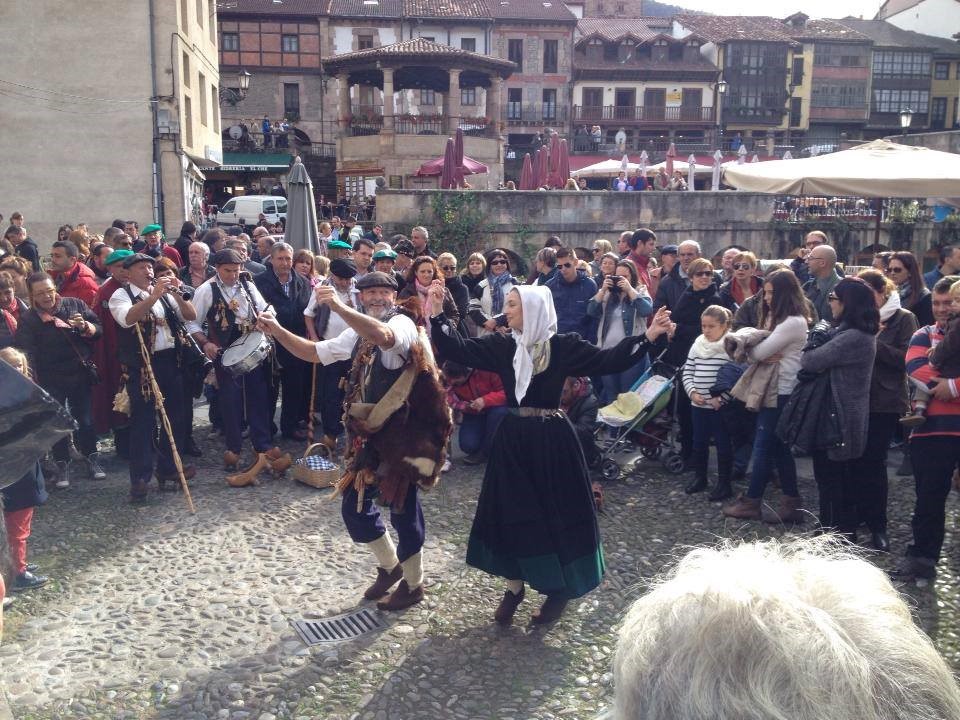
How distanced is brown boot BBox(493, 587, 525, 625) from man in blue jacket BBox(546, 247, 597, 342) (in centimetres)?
401

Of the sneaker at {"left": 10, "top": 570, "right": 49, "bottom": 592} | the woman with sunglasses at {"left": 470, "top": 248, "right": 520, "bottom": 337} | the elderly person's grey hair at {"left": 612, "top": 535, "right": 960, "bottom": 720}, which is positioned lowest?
the sneaker at {"left": 10, "top": 570, "right": 49, "bottom": 592}

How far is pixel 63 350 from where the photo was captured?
280 inches

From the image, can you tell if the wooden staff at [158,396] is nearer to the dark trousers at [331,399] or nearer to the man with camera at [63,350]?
the man with camera at [63,350]

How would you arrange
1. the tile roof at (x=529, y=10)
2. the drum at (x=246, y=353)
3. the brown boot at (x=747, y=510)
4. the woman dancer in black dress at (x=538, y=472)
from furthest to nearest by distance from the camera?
the tile roof at (x=529, y=10)
the drum at (x=246, y=353)
the brown boot at (x=747, y=510)
the woman dancer in black dress at (x=538, y=472)

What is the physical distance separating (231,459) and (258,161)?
109 ft

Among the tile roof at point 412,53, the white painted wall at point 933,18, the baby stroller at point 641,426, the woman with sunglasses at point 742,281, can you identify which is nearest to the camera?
the baby stroller at point 641,426

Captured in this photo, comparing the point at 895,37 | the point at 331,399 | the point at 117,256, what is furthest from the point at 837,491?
the point at 895,37

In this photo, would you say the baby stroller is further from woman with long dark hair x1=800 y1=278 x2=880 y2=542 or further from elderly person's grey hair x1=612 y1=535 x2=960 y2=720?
elderly person's grey hair x1=612 y1=535 x2=960 y2=720

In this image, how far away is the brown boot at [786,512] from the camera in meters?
6.38

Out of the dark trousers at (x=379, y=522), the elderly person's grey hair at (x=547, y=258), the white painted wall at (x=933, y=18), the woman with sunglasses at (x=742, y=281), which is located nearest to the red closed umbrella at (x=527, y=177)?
the elderly person's grey hair at (x=547, y=258)

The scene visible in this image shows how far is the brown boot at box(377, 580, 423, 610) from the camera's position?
4.88m

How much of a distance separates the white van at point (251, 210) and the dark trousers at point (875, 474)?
86.2 feet

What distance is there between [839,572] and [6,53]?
79.9 feet

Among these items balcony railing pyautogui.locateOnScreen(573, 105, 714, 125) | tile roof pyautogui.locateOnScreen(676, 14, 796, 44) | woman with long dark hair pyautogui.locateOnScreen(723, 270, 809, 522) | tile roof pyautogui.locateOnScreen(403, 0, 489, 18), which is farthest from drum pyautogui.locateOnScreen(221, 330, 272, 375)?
tile roof pyautogui.locateOnScreen(676, 14, 796, 44)
